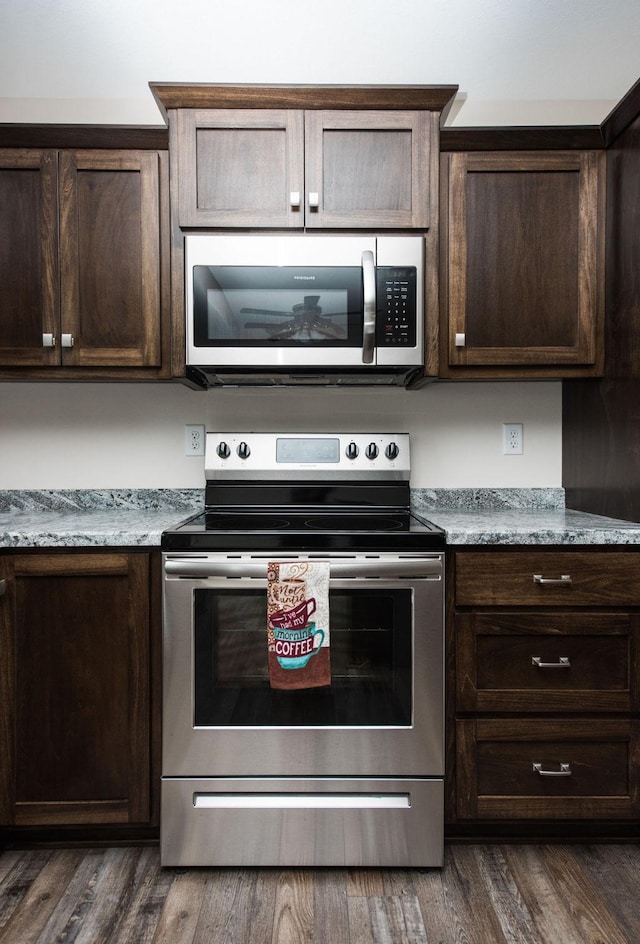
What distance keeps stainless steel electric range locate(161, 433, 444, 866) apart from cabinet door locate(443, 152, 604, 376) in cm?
78

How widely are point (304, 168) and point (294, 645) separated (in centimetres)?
149

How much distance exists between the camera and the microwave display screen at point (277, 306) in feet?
6.10

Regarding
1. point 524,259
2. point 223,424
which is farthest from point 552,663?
point 223,424

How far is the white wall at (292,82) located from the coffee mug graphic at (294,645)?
900 millimetres

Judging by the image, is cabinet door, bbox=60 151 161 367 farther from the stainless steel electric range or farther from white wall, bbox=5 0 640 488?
the stainless steel electric range

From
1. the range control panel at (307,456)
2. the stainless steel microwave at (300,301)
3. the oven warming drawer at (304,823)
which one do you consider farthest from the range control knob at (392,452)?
the oven warming drawer at (304,823)

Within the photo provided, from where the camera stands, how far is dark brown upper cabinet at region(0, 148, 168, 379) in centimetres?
189

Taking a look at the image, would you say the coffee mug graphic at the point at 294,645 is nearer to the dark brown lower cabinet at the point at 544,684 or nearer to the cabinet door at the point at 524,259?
the dark brown lower cabinet at the point at 544,684

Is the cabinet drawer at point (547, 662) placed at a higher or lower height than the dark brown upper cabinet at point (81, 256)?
lower

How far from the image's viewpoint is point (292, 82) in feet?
6.99

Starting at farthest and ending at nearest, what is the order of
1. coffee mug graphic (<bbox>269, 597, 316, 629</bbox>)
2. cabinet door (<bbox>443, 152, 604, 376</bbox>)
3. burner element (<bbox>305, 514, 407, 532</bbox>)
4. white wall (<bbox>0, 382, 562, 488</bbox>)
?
white wall (<bbox>0, 382, 562, 488</bbox>), cabinet door (<bbox>443, 152, 604, 376</bbox>), burner element (<bbox>305, 514, 407, 532</bbox>), coffee mug graphic (<bbox>269, 597, 316, 629</bbox>)

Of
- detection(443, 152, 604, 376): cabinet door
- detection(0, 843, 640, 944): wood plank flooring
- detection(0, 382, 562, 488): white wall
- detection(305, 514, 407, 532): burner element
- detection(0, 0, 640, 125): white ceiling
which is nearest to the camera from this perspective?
detection(0, 843, 640, 944): wood plank flooring

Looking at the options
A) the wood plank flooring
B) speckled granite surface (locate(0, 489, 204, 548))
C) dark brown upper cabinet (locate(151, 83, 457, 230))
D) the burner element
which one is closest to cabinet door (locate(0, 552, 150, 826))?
speckled granite surface (locate(0, 489, 204, 548))

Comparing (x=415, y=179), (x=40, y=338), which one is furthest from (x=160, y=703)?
(x=415, y=179)
